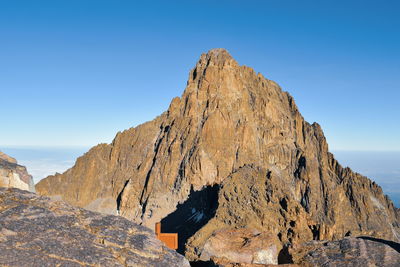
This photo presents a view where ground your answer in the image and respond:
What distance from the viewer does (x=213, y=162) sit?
100 m

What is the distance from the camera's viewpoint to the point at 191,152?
102 m

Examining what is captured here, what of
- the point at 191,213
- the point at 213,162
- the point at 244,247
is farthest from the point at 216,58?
the point at 244,247

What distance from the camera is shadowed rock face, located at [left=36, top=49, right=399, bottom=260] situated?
98625 mm

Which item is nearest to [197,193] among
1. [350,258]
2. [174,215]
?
[174,215]

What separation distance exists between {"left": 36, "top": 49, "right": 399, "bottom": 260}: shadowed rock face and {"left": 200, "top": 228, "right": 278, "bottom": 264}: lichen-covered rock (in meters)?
75.2

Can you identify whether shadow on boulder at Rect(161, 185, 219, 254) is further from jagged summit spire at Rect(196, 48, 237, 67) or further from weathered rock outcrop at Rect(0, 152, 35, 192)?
weathered rock outcrop at Rect(0, 152, 35, 192)

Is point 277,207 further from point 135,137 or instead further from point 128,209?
point 135,137

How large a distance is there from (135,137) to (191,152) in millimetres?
20095

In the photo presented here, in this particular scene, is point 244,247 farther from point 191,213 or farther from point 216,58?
point 216,58

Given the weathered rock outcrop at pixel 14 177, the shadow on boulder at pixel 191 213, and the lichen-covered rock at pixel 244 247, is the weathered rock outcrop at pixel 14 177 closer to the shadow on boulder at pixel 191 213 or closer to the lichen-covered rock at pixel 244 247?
the lichen-covered rock at pixel 244 247

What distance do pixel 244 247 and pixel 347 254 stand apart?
2996 millimetres

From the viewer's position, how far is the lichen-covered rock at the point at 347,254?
32.1 feet

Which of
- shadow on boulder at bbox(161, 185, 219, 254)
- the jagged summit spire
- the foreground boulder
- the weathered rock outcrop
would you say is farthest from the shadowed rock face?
the foreground boulder

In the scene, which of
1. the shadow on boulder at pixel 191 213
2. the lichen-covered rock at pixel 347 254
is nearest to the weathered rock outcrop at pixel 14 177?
the lichen-covered rock at pixel 347 254
